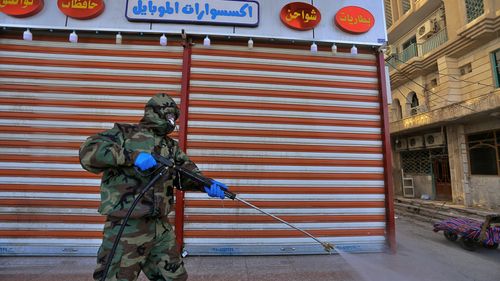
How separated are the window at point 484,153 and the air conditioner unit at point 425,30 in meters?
5.74

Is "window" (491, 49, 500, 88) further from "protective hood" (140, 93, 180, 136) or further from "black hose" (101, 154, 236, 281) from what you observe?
"protective hood" (140, 93, 180, 136)

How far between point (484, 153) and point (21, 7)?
15067 millimetres

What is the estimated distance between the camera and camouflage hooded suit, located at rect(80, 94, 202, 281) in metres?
2.33

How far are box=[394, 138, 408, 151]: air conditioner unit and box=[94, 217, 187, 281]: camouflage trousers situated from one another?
55.0 ft

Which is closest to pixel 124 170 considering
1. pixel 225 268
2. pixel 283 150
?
pixel 225 268

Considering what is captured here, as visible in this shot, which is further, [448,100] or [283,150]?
[448,100]

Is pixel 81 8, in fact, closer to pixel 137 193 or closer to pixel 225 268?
pixel 137 193

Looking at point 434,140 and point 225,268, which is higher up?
point 434,140

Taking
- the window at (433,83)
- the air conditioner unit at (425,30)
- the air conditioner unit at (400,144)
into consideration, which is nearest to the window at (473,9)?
the air conditioner unit at (425,30)

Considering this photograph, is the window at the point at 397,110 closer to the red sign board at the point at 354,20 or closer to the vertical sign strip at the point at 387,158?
the vertical sign strip at the point at 387,158

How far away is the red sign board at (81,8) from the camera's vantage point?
479 cm

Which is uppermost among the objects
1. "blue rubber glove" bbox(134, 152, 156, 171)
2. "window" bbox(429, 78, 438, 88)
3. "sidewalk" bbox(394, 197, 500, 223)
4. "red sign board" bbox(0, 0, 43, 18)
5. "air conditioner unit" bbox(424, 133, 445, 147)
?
"window" bbox(429, 78, 438, 88)

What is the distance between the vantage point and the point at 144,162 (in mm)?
2252

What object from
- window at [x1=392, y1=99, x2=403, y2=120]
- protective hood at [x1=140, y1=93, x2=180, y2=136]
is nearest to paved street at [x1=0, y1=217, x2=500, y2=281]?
protective hood at [x1=140, y1=93, x2=180, y2=136]
